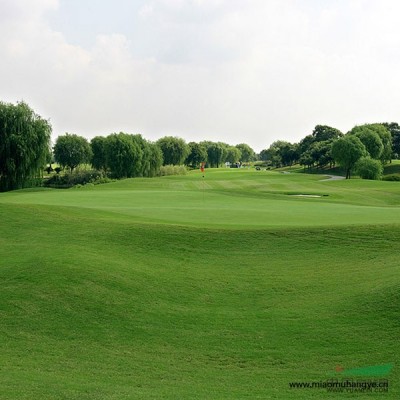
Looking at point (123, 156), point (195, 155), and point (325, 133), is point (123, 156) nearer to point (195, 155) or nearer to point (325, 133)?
point (195, 155)

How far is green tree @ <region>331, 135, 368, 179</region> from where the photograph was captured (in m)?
94.7

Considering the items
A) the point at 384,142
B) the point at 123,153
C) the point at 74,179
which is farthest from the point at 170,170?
the point at 384,142

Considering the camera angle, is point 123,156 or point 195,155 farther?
point 195,155

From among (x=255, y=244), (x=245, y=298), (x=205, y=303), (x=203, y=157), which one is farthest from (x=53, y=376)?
(x=203, y=157)

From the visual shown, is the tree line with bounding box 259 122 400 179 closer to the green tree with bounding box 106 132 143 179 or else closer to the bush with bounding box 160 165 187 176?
the bush with bounding box 160 165 187 176

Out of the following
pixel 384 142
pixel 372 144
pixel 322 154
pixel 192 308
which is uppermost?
pixel 384 142

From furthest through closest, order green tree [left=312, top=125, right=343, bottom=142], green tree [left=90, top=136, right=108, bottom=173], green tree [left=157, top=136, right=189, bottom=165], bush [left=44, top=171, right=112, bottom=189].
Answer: green tree [left=312, top=125, right=343, bottom=142], green tree [left=157, top=136, right=189, bottom=165], green tree [left=90, top=136, right=108, bottom=173], bush [left=44, top=171, right=112, bottom=189]

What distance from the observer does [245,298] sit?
14633mm

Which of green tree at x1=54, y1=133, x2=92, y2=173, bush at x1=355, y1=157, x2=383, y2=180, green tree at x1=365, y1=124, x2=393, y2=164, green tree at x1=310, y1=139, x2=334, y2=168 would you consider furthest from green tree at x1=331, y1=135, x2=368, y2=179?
green tree at x1=54, y1=133, x2=92, y2=173

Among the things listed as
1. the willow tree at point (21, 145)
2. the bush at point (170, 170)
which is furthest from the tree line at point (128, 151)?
the bush at point (170, 170)

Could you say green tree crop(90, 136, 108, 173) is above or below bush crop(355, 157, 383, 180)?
above

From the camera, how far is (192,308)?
546 inches

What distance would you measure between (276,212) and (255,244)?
385 inches

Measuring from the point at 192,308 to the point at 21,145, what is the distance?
5696 cm
